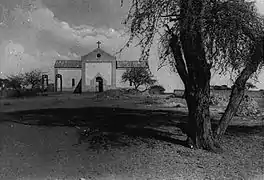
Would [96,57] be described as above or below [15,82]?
above

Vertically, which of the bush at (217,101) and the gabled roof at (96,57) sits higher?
the gabled roof at (96,57)

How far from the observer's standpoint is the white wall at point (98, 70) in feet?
207

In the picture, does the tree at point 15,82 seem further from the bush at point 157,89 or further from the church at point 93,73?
the bush at point 157,89

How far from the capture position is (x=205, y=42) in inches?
309

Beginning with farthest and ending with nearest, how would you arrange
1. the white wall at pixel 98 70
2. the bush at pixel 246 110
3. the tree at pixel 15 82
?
1. the white wall at pixel 98 70
2. the tree at pixel 15 82
3. the bush at pixel 246 110

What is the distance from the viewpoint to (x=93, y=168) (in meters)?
6.15

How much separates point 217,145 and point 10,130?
7.41 m

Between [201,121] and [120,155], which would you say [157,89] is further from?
[120,155]

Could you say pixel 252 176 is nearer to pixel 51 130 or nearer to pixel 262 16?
pixel 262 16

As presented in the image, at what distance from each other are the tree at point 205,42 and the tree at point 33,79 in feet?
176

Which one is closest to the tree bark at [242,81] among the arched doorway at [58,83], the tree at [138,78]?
the tree at [138,78]

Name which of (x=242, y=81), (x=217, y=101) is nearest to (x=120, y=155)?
(x=242, y=81)

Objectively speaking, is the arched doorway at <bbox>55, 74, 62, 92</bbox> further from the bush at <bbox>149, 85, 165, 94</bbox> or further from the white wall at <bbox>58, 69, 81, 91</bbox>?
the bush at <bbox>149, 85, 165, 94</bbox>

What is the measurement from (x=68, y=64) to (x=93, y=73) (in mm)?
8255
